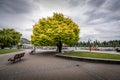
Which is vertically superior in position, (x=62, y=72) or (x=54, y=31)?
(x=54, y=31)

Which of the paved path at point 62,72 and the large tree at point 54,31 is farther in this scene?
the large tree at point 54,31

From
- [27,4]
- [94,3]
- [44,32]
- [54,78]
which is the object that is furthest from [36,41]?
[54,78]

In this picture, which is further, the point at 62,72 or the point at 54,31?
the point at 54,31

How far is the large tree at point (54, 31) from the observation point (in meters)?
17.9

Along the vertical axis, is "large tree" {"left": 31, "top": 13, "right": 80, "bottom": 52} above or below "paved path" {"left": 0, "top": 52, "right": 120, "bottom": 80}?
above

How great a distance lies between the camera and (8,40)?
1484 inches

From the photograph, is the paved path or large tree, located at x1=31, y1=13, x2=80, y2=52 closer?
the paved path

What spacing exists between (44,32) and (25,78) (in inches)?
556

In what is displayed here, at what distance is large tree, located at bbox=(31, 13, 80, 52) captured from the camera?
17.9 meters

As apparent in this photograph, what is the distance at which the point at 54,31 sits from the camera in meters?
18.2

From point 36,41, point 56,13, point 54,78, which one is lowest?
point 54,78

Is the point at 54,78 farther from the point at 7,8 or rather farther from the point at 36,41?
the point at 36,41

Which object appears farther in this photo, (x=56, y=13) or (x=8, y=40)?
(x=8, y=40)

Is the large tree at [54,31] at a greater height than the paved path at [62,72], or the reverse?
the large tree at [54,31]
